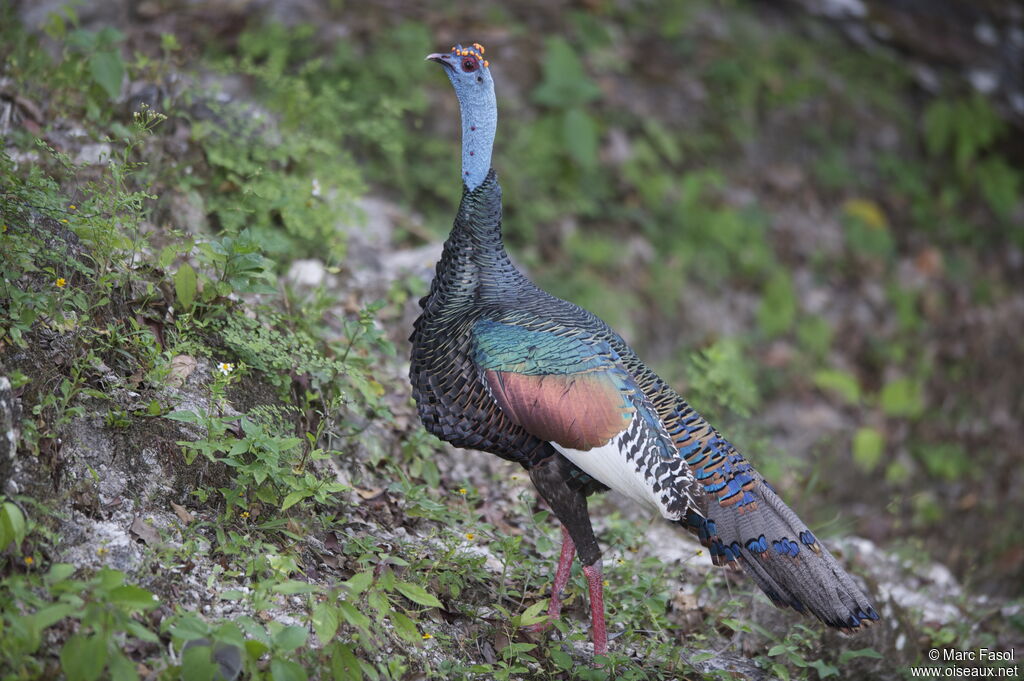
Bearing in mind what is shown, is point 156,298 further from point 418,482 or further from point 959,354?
point 959,354

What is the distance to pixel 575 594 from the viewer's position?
4.65 meters

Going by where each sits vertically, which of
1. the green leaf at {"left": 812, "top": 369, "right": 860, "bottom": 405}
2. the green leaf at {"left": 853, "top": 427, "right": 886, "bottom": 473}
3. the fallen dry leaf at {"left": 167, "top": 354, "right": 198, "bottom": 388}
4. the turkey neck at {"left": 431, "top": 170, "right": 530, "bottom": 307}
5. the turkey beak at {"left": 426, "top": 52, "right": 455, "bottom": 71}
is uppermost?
the turkey beak at {"left": 426, "top": 52, "right": 455, "bottom": 71}

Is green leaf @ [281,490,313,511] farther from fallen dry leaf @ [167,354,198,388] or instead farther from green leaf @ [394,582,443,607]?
fallen dry leaf @ [167,354,198,388]

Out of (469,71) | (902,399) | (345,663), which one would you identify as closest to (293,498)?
(345,663)

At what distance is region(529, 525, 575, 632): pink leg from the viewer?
173 inches

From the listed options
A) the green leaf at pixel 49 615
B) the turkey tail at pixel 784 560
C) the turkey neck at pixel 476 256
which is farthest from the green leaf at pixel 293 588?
the turkey tail at pixel 784 560

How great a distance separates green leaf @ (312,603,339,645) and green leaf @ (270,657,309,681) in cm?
18

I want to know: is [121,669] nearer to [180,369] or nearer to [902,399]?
[180,369]

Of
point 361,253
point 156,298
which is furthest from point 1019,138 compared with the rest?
point 156,298

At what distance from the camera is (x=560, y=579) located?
177 inches

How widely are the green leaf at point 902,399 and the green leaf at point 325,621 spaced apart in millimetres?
6659

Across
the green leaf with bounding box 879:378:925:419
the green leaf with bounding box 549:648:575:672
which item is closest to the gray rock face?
the green leaf with bounding box 549:648:575:672

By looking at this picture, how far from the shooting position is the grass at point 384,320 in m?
3.68

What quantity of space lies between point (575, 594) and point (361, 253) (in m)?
2.88
